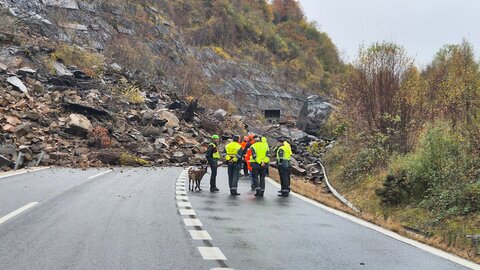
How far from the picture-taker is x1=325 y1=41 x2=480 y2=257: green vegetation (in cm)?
1334

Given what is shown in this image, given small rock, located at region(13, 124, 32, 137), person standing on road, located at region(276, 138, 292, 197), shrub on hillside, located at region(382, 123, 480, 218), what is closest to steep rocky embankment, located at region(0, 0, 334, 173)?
small rock, located at region(13, 124, 32, 137)

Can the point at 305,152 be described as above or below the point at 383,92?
below

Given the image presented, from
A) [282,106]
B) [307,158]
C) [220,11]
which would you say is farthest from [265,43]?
[307,158]

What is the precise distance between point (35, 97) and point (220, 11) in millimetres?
68318

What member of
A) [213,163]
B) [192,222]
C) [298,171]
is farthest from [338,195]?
[192,222]

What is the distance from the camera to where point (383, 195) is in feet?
54.0

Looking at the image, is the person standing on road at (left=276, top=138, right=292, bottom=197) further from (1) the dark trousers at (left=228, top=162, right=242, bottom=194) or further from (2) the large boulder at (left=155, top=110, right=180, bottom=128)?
(2) the large boulder at (left=155, top=110, right=180, bottom=128)

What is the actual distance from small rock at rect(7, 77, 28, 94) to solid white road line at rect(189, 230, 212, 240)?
26.2 metres

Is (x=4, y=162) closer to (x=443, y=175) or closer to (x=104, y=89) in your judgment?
(x=443, y=175)

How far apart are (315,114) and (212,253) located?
44377mm

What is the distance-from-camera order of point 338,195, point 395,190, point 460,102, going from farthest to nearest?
point 338,195, point 460,102, point 395,190

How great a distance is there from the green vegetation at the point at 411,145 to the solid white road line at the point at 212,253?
12.5 feet

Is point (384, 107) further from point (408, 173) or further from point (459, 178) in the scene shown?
point (459, 178)

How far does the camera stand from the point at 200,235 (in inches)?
315
